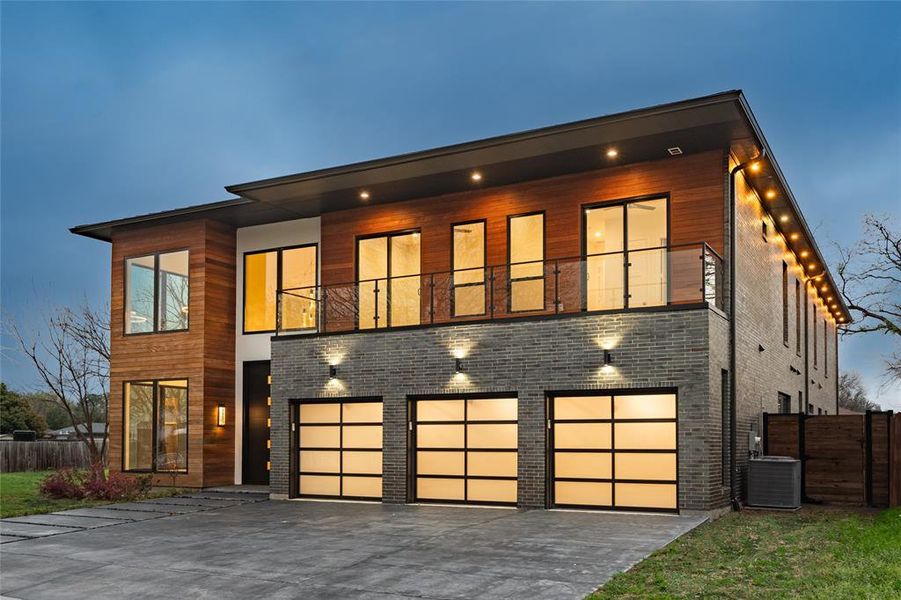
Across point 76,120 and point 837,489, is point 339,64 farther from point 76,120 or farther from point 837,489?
point 837,489

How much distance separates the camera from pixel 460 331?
1612cm

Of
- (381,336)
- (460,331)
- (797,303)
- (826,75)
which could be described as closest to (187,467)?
(381,336)

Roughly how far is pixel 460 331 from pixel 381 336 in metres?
1.77

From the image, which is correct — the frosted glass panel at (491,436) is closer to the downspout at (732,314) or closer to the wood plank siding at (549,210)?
the wood plank siding at (549,210)

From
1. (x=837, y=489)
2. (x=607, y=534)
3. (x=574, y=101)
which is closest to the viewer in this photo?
(x=607, y=534)

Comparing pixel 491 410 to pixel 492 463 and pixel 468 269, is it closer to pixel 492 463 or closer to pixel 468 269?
pixel 492 463

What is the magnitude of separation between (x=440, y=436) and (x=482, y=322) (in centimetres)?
237

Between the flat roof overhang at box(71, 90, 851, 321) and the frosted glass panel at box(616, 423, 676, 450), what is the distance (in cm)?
482

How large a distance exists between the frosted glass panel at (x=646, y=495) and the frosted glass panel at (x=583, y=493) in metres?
0.21

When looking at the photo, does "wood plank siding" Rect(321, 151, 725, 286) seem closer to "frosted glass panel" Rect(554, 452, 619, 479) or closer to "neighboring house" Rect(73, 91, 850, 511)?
"neighboring house" Rect(73, 91, 850, 511)

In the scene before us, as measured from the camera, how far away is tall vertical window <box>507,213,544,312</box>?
16.0m

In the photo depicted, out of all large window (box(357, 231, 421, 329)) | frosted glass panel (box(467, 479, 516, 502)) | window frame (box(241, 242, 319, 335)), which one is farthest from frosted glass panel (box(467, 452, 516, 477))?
window frame (box(241, 242, 319, 335))

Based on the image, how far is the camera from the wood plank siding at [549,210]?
50.2ft

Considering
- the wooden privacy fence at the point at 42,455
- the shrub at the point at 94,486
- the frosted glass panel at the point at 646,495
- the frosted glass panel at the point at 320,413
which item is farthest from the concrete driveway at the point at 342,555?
the wooden privacy fence at the point at 42,455
